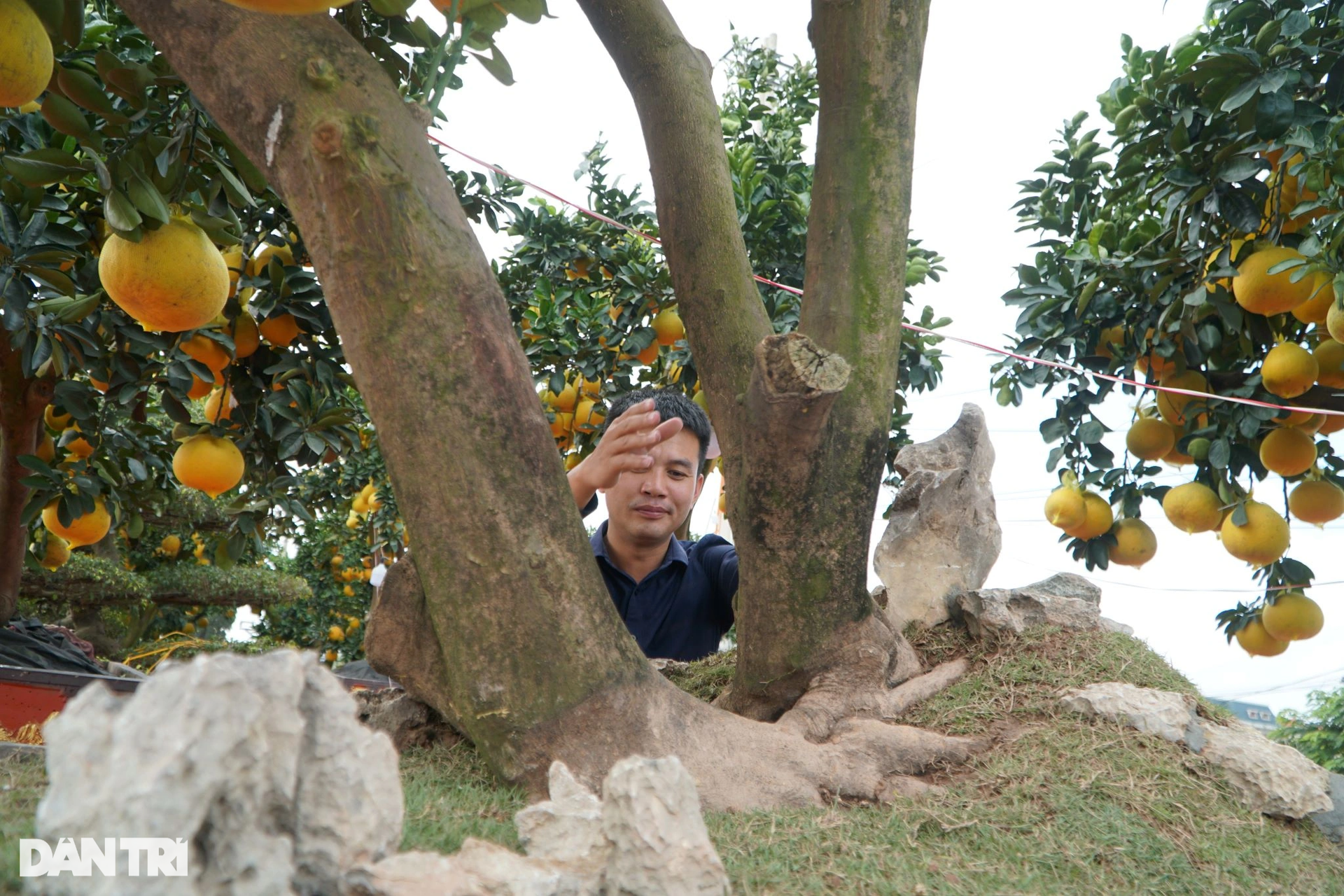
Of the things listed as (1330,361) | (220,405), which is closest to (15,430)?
(220,405)

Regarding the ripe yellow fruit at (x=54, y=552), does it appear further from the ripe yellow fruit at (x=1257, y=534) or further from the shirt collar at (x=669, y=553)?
the ripe yellow fruit at (x=1257, y=534)

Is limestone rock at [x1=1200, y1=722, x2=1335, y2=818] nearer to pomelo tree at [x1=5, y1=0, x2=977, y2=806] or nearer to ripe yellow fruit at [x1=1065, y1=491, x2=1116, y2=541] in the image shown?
pomelo tree at [x1=5, y1=0, x2=977, y2=806]

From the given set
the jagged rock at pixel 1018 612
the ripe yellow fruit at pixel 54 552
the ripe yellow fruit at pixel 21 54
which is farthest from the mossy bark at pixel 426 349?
the ripe yellow fruit at pixel 54 552

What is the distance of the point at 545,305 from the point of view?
417 centimetres

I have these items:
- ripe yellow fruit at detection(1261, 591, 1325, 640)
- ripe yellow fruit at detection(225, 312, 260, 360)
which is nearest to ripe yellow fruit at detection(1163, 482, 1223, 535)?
ripe yellow fruit at detection(1261, 591, 1325, 640)

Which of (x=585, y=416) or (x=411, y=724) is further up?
(x=585, y=416)

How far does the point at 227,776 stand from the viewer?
2.42 feet

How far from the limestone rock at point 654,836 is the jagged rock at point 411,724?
0.93 m

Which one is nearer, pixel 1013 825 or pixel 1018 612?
pixel 1013 825

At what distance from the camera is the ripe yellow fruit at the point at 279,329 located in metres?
2.61

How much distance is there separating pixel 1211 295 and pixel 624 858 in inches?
87.2

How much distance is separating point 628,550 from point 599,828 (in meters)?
1.78

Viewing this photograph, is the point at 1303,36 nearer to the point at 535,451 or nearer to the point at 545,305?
the point at 535,451

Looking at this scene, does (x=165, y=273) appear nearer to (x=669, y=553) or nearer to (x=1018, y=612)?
(x=669, y=553)
